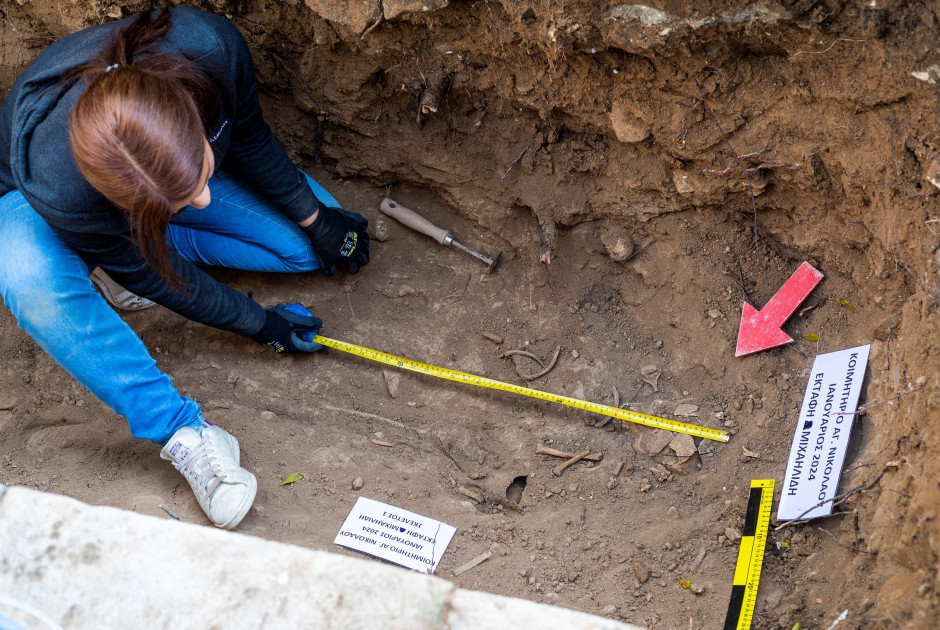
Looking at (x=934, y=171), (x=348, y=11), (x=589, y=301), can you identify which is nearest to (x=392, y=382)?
(x=589, y=301)

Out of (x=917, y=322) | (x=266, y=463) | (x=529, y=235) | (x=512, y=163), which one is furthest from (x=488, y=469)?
(x=917, y=322)

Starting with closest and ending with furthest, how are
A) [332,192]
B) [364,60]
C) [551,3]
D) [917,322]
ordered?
[917,322], [551,3], [364,60], [332,192]

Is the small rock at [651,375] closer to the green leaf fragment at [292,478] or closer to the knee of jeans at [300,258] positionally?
the green leaf fragment at [292,478]

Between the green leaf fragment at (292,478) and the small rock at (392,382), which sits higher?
the small rock at (392,382)

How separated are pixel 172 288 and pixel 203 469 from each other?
66 centimetres

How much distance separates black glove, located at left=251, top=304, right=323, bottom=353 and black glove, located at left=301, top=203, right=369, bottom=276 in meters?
0.30

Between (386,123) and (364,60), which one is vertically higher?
(364,60)

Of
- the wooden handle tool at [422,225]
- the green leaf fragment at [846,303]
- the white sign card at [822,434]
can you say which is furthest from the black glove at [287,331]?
the green leaf fragment at [846,303]

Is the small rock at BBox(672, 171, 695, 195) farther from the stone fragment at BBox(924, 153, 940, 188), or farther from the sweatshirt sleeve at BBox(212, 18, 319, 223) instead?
the sweatshirt sleeve at BBox(212, 18, 319, 223)

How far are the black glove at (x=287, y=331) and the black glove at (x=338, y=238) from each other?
0.98 ft

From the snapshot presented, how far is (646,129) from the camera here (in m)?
2.52

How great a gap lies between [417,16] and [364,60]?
0.39 meters

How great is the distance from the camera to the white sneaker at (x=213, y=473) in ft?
7.59

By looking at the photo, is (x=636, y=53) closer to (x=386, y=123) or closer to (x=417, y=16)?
(x=417, y=16)
